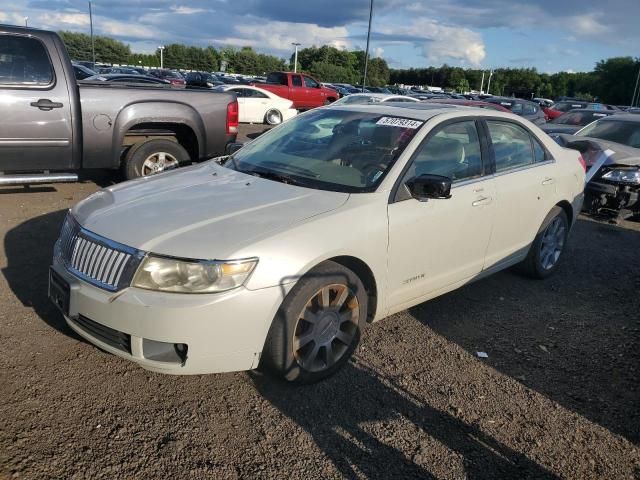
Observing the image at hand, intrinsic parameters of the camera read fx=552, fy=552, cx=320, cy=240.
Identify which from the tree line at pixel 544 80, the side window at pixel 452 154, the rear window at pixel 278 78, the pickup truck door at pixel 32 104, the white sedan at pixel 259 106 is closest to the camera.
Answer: the side window at pixel 452 154

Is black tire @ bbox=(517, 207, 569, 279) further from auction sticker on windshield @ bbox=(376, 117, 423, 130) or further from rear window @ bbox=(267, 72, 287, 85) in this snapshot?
rear window @ bbox=(267, 72, 287, 85)

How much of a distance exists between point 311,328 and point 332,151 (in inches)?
56.2

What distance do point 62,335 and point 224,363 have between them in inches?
55.5

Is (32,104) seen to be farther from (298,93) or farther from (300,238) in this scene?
(298,93)

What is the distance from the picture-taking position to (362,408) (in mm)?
3146


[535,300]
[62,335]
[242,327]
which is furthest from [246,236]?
[535,300]

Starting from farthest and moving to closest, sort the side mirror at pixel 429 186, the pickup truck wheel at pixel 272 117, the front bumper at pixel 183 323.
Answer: the pickup truck wheel at pixel 272 117 → the side mirror at pixel 429 186 → the front bumper at pixel 183 323

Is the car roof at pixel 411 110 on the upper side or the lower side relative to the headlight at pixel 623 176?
upper

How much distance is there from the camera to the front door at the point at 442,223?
11.9 feet

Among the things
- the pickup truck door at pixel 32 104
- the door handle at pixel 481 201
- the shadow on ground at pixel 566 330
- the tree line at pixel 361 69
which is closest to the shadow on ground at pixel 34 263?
the pickup truck door at pixel 32 104

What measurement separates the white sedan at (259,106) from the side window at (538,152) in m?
13.7

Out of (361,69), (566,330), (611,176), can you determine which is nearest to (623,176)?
(611,176)

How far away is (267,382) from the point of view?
3.34 meters

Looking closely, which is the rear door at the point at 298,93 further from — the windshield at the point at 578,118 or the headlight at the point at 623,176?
the headlight at the point at 623,176
